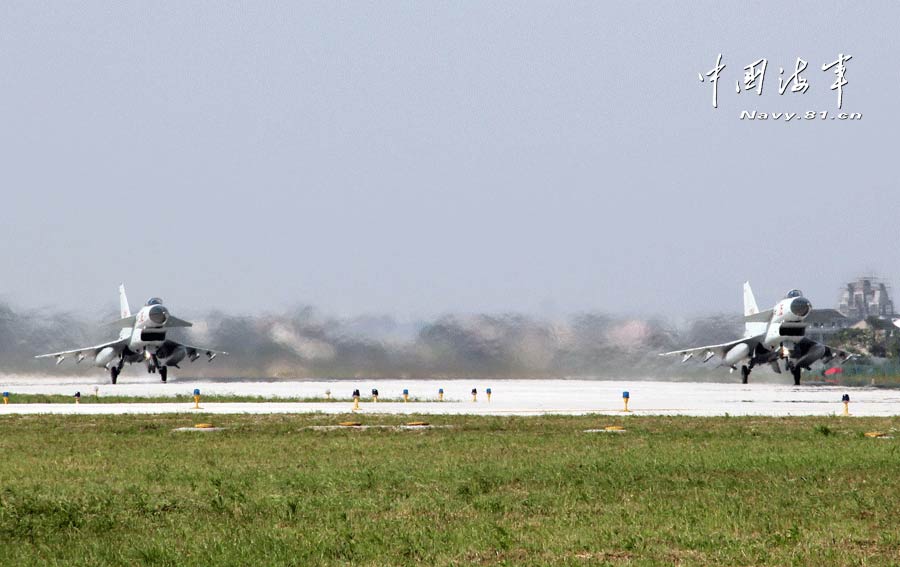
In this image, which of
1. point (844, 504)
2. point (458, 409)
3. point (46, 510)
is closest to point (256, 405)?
point (458, 409)

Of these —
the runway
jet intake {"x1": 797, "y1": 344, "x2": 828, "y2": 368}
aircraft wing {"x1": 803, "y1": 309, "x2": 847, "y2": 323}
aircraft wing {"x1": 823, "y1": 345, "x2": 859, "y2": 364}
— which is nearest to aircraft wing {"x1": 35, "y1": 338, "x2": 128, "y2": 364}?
the runway

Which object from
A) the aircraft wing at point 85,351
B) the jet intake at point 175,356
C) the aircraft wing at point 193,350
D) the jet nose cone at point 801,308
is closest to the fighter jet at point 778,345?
the jet nose cone at point 801,308

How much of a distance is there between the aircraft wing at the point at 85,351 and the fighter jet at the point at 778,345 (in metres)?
36.4

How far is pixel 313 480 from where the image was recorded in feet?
61.3

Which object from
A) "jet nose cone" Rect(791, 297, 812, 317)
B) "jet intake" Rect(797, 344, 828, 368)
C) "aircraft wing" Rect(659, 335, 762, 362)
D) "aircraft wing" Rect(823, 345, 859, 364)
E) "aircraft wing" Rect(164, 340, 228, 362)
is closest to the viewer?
"jet nose cone" Rect(791, 297, 812, 317)

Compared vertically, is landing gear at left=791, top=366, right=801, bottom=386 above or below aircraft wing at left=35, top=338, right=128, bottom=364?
below

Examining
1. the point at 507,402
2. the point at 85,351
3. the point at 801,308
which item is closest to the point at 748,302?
the point at 801,308

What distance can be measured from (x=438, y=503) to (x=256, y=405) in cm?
2828

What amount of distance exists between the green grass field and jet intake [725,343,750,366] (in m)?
46.2

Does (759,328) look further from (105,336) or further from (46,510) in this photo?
(46,510)

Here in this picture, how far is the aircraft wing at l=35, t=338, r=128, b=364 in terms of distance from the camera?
250ft

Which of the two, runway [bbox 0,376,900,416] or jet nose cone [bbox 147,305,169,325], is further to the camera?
jet nose cone [bbox 147,305,169,325]

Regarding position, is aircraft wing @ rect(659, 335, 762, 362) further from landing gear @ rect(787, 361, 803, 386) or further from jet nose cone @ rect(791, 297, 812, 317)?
jet nose cone @ rect(791, 297, 812, 317)

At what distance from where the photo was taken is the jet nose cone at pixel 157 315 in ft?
238
